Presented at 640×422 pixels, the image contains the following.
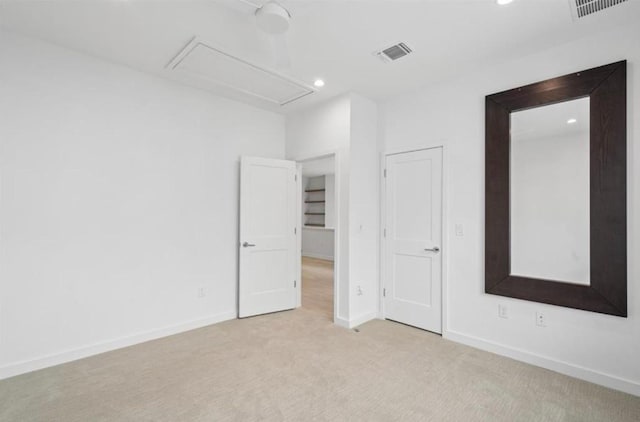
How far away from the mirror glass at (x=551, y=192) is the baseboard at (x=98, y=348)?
10.7 feet

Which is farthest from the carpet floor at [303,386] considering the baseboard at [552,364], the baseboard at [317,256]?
the baseboard at [317,256]

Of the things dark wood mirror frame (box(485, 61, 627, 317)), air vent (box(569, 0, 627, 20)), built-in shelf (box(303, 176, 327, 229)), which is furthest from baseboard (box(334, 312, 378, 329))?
built-in shelf (box(303, 176, 327, 229))

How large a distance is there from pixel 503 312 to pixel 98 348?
3698mm

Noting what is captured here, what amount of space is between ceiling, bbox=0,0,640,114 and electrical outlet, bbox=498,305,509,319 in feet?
7.46

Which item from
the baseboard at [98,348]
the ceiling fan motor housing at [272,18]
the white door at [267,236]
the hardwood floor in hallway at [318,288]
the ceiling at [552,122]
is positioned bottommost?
the hardwood floor in hallway at [318,288]

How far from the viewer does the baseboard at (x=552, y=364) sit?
2283mm

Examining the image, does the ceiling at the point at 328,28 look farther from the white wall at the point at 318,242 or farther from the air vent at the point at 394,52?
A: the white wall at the point at 318,242

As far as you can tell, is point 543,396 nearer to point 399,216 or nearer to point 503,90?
point 399,216

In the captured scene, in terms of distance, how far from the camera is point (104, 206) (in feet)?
9.50

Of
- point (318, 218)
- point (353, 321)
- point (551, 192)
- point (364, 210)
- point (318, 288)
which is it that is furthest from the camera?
point (318, 218)

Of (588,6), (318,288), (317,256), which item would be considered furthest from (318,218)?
→ (588,6)

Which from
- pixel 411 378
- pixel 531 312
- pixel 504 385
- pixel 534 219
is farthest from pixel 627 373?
pixel 411 378

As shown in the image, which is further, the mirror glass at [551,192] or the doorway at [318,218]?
the doorway at [318,218]

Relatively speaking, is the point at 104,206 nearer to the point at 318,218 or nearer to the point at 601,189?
the point at 601,189
